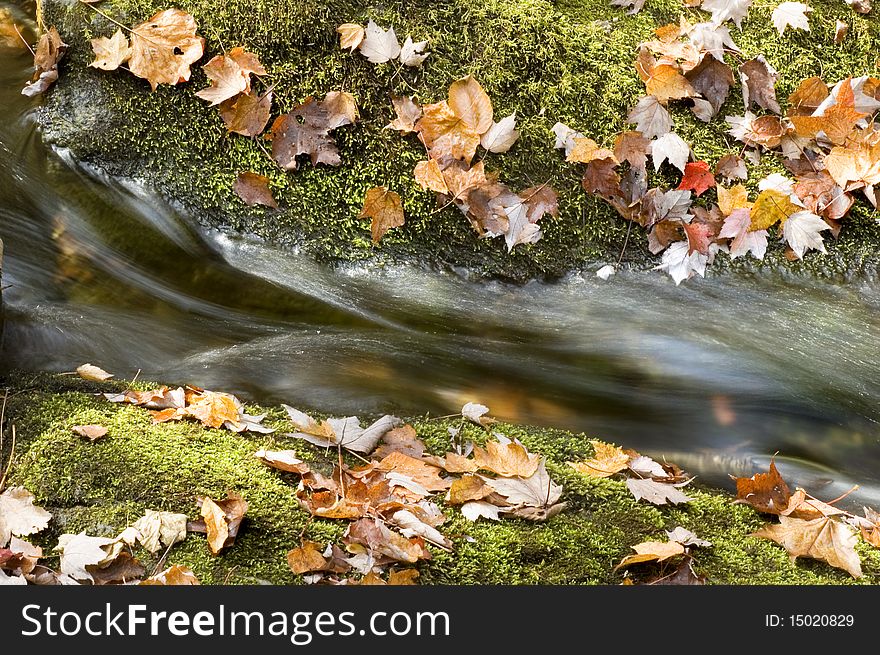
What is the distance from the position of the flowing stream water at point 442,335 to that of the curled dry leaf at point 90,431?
63cm

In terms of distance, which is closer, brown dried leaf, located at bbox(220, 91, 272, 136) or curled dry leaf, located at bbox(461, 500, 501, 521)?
curled dry leaf, located at bbox(461, 500, 501, 521)

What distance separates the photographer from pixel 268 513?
2520mm

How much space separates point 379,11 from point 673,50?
1.57m

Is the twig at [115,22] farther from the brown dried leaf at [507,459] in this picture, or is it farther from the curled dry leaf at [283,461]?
the brown dried leaf at [507,459]

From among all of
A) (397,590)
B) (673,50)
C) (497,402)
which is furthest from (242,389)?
(673,50)

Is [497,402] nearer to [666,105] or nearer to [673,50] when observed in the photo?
[666,105]

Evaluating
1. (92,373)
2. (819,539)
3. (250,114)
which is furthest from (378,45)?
(819,539)

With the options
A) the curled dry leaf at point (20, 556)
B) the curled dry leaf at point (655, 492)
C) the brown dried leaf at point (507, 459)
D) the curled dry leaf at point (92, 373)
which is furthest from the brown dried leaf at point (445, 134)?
the curled dry leaf at point (20, 556)

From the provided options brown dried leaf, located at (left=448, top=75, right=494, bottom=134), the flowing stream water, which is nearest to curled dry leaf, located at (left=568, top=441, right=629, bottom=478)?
the flowing stream water

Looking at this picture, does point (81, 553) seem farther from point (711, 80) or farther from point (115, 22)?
point (711, 80)

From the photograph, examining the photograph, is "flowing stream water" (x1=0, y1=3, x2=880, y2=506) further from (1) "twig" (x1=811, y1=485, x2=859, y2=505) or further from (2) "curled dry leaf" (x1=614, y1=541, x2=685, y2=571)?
(2) "curled dry leaf" (x1=614, y1=541, x2=685, y2=571)

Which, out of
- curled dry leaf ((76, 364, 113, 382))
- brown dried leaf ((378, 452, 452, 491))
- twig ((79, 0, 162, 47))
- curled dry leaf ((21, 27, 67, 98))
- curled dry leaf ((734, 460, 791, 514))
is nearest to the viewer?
brown dried leaf ((378, 452, 452, 491))

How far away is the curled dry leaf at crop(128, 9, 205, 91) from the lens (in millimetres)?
3672

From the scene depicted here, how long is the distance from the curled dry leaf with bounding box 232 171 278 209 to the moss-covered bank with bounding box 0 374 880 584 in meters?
1.23
